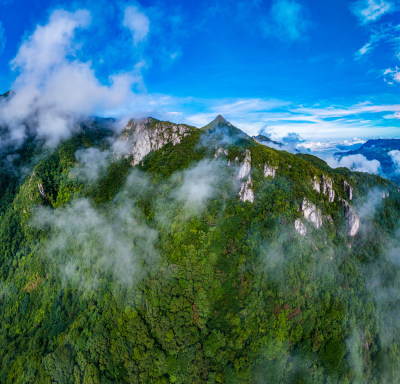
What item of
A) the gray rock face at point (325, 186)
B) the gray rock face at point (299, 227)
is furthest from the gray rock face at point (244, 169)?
the gray rock face at point (325, 186)

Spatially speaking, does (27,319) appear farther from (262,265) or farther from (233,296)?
(262,265)

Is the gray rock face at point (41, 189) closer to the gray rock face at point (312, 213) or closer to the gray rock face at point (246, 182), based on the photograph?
the gray rock face at point (246, 182)

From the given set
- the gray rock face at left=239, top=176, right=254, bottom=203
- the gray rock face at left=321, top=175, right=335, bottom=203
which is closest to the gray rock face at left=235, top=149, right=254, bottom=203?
the gray rock face at left=239, top=176, right=254, bottom=203

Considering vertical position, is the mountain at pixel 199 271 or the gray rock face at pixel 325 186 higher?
the gray rock face at pixel 325 186

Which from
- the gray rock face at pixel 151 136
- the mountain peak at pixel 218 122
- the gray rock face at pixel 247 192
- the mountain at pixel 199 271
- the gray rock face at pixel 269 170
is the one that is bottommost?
the mountain at pixel 199 271

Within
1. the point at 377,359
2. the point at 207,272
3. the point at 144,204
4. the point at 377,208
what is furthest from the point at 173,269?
the point at 377,208
